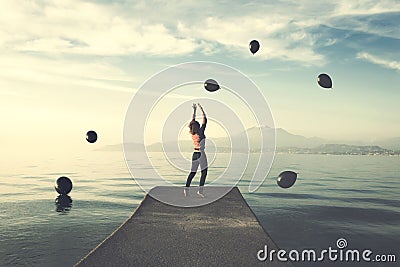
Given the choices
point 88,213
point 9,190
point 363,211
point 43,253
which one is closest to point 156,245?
point 43,253

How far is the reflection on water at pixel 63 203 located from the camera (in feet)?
47.4

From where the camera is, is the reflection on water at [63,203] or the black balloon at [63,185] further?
the black balloon at [63,185]

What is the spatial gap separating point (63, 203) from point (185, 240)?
10498mm

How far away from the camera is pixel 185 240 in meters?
7.41

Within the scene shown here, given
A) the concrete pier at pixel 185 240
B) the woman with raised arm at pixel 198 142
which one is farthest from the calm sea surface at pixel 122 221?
the woman with raised arm at pixel 198 142

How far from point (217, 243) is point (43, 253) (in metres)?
4.36

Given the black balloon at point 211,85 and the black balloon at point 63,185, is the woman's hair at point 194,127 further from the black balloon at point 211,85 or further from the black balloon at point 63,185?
the black balloon at point 63,185

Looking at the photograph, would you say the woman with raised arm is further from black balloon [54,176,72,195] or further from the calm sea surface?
black balloon [54,176,72,195]

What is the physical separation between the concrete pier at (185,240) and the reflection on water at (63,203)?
5279mm

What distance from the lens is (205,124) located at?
1161 cm

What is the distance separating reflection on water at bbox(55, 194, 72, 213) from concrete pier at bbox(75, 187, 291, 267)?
5.28 m

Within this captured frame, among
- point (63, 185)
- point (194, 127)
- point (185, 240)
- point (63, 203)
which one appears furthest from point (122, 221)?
point (185, 240)

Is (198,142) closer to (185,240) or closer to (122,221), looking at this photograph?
(122,221)

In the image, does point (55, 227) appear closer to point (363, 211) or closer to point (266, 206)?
point (266, 206)
